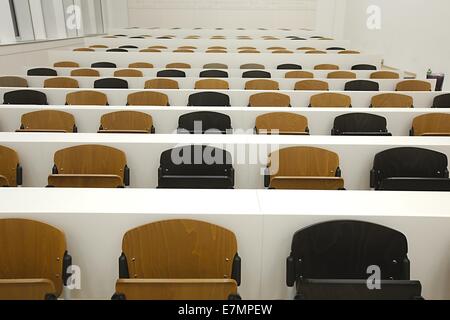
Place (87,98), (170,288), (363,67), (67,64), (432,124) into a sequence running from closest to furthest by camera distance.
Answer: (170,288), (432,124), (87,98), (67,64), (363,67)

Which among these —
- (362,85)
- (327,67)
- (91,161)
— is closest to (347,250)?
(91,161)

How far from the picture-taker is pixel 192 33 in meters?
12.5

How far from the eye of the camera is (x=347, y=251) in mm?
1635

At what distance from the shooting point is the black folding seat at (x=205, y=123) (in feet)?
10.9

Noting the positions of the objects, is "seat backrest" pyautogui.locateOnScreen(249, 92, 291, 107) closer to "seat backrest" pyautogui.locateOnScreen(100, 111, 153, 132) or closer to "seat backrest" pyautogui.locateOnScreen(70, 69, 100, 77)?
"seat backrest" pyautogui.locateOnScreen(100, 111, 153, 132)

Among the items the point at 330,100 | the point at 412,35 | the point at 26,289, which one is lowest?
the point at 26,289

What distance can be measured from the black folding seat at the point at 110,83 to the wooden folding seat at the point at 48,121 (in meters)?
1.82

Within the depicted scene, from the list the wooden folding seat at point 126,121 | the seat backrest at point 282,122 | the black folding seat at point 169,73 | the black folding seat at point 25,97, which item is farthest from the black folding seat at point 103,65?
the seat backrest at point 282,122

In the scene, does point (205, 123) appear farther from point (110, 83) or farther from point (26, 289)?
point (110, 83)

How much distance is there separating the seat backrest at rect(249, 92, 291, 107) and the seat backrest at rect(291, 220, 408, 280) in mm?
2777

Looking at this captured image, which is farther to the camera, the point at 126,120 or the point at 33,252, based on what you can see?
the point at 126,120

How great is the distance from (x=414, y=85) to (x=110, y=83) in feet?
13.6

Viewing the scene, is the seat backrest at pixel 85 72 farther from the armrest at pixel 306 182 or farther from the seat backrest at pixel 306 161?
the armrest at pixel 306 182
